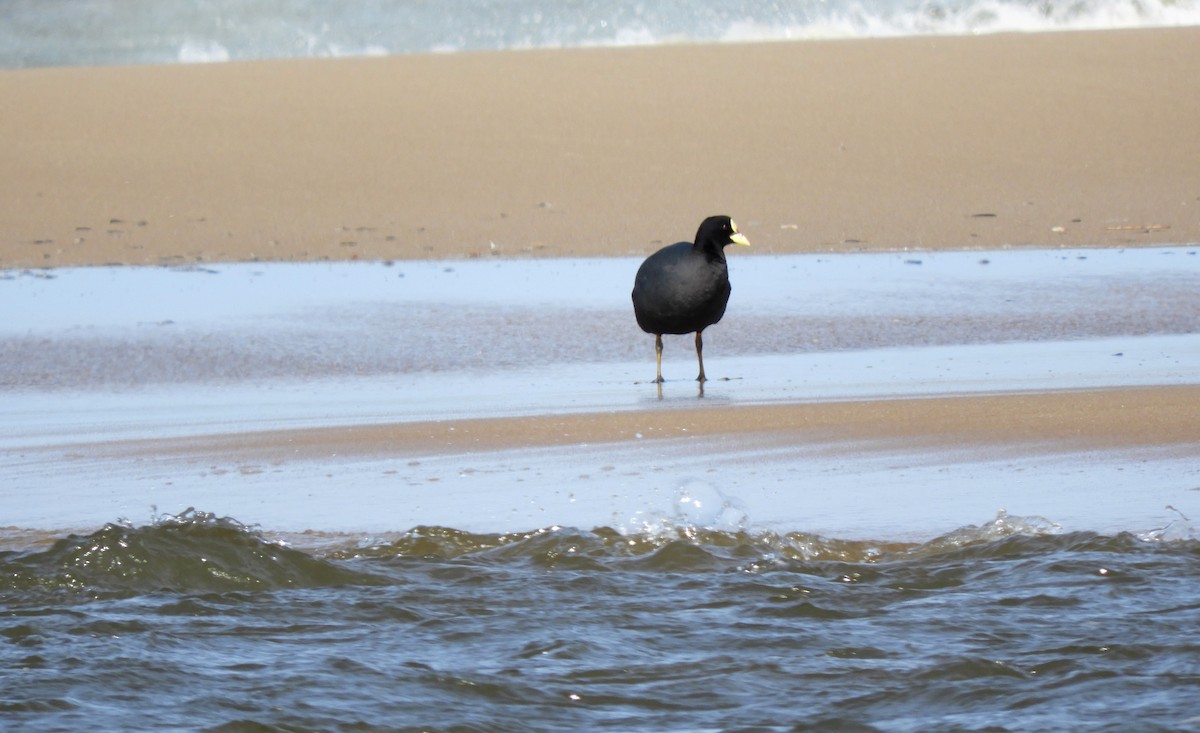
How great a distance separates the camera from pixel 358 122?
19.2 metres

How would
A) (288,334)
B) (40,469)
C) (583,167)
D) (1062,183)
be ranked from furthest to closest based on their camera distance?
(583,167), (1062,183), (288,334), (40,469)

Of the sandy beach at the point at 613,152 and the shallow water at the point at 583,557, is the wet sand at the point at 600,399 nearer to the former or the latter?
the shallow water at the point at 583,557

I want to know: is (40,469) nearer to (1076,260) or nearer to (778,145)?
(1076,260)

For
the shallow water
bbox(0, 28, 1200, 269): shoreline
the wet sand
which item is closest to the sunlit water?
the shallow water

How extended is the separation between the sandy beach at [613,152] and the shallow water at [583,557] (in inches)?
34.6

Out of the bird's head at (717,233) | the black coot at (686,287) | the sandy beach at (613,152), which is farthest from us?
the sandy beach at (613,152)

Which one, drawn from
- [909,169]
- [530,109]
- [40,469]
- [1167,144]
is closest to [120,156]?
[530,109]

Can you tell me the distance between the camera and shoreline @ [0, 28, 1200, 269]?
14.4m

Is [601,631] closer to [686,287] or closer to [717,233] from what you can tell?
[686,287]

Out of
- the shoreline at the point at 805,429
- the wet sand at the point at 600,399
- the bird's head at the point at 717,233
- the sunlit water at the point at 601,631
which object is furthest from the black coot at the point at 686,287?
the sunlit water at the point at 601,631

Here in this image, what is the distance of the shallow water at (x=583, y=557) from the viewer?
156 inches

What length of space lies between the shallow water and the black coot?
0.34m

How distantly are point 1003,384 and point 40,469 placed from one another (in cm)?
400

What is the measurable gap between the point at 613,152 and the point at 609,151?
52mm
